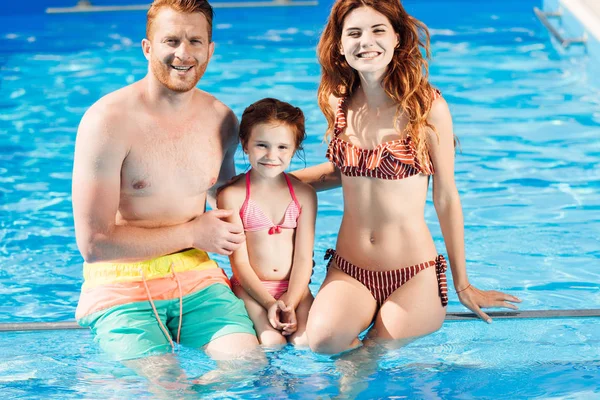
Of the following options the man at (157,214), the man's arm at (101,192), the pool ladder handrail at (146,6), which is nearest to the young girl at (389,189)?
the man at (157,214)

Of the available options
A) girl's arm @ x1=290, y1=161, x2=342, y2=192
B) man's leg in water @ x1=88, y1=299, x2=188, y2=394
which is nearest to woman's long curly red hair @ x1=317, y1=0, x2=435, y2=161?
girl's arm @ x1=290, y1=161, x2=342, y2=192

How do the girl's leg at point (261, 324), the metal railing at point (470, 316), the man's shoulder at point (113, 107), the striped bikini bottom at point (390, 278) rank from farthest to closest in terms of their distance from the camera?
the metal railing at point (470, 316)
the striped bikini bottom at point (390, 278)
the girl's leg at point (261, 324)
the man's shoulder at point (113, 107)

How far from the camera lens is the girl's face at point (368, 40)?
3.79 meters

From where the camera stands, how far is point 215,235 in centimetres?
375

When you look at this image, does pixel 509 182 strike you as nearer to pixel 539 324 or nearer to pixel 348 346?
pixel 539 324

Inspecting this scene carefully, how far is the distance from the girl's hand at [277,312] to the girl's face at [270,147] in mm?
550

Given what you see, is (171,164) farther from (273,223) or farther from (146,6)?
(146,6)

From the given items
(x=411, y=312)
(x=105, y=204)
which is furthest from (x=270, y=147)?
(x=411, y=312)

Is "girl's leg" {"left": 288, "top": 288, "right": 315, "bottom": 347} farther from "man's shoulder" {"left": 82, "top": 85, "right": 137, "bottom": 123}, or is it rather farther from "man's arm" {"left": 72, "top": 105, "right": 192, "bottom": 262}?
"man's shoulder" {"left": 82, "top": 85, "right": 137, "bottom": 123}

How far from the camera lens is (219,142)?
3.96 metres

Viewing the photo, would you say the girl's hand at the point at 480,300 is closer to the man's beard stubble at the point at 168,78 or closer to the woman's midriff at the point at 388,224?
the woman's midriff at the point at 388,224

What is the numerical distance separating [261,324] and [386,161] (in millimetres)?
858

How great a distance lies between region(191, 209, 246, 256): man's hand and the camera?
147 inches

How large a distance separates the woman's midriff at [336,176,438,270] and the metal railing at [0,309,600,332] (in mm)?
353
